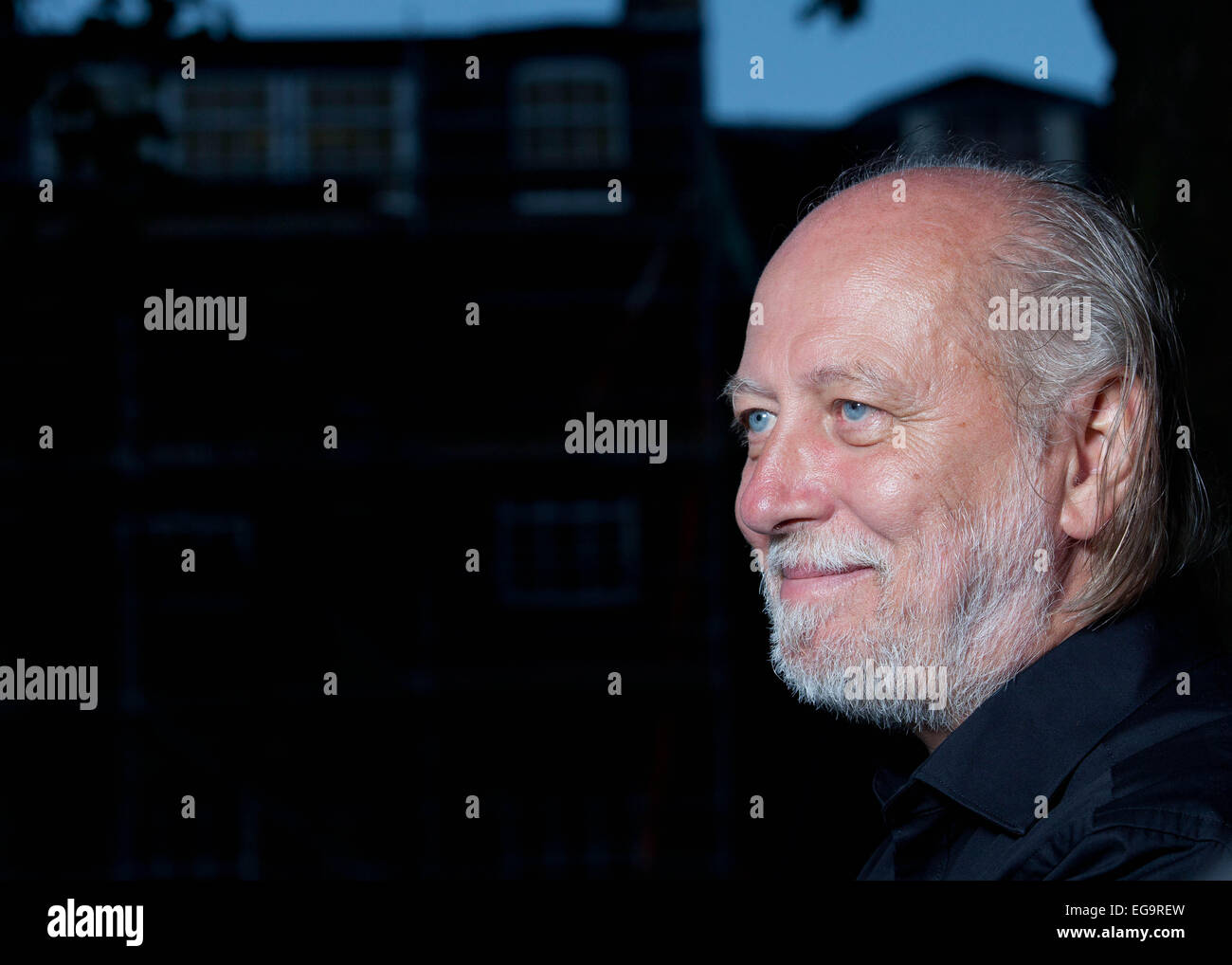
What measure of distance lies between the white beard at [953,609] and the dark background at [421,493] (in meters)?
3.86

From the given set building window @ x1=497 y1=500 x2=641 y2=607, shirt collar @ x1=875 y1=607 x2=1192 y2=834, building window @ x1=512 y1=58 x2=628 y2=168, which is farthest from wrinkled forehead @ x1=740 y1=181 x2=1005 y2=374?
building window @ x1=512 y1=58 x2=628 y2=168

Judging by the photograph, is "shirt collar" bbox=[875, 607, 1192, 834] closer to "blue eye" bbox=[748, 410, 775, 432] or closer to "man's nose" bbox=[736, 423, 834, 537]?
"man's nose" bbox=[736, 423, 834, 537]

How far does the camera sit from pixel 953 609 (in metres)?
1.15

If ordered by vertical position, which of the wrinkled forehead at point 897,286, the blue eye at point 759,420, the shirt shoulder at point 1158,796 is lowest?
the shirt shoulder at point 1158,796

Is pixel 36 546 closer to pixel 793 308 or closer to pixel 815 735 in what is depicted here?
pixel 815 735

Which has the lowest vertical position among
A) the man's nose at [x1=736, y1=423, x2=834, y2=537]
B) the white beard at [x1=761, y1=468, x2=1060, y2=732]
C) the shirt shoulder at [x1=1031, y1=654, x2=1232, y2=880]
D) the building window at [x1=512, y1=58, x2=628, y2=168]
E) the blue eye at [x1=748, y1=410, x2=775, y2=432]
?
the shirt shoulder at [x1=1031, y1=654, x2=1232, y2=880]

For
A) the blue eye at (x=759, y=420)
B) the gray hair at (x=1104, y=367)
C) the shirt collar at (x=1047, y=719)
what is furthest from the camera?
the blue eye at (x=759, y=420)

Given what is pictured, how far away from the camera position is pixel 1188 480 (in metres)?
1.23

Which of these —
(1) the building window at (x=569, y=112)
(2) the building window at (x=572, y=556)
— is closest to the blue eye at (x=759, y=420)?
(2) the building window at (x=572, y=556)

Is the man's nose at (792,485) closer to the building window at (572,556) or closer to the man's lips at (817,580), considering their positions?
the man's lips at (817,580)

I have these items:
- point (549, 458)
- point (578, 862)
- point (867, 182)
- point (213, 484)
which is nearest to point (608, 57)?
point (549, 458)

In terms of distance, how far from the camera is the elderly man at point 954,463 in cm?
112

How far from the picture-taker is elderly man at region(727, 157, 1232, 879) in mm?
1121

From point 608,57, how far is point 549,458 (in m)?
2.05
